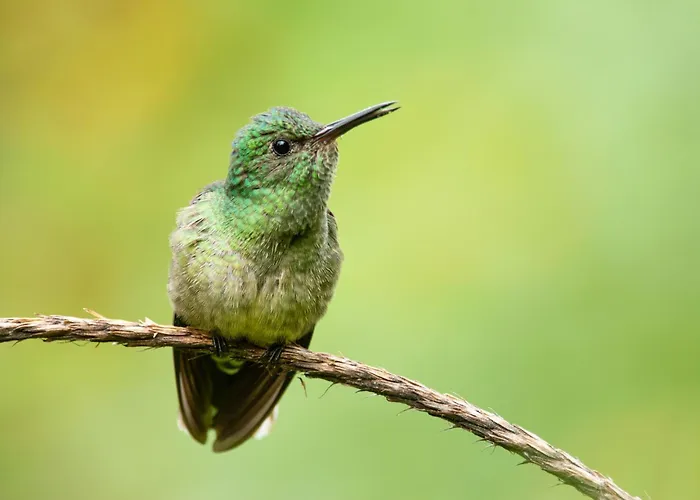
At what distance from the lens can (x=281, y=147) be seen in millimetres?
3824

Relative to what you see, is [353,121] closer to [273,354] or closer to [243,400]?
[273,354]

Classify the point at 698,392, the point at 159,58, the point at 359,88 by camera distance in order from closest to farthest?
1. the point at 698,392
2. the point at 359,88
3. the point at 159,58

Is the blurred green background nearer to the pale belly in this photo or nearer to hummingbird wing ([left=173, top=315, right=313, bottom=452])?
hummingbird wing ([left=173, top=315, right=313, bottom=452])

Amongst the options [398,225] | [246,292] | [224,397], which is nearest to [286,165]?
[246,292]

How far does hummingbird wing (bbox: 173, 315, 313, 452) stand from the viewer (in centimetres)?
441

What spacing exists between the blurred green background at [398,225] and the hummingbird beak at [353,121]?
132cm

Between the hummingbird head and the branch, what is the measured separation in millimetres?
764

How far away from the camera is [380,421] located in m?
4.41

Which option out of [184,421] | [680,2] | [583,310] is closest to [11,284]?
[184,421]

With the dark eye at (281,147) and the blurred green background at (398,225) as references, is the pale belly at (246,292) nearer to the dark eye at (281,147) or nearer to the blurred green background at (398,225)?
→ the dark eye at (281,147)

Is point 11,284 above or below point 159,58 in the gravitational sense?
below

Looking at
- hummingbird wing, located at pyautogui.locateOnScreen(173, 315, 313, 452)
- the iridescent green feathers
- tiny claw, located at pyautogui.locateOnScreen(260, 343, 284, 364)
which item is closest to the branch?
tiny claw, located at pyautogui.locateOnScreen(260, 343, 284, 364)

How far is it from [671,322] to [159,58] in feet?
12.9

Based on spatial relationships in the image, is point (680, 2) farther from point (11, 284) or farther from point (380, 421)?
point (11, 284)
